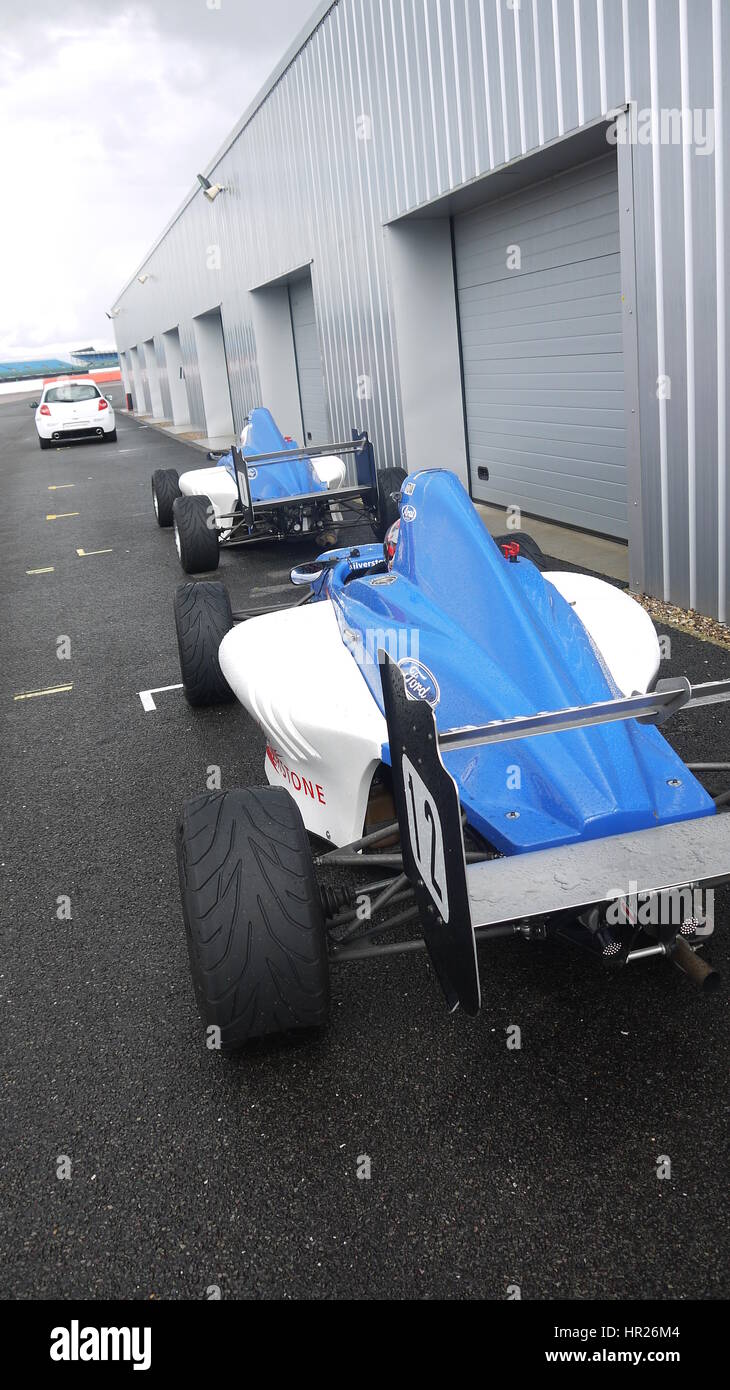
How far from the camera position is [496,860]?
234cm

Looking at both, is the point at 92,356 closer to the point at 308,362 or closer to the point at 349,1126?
the point at 308,362

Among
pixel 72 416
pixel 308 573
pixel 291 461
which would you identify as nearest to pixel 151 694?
pixel 308 573

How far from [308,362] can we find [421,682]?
1426cm

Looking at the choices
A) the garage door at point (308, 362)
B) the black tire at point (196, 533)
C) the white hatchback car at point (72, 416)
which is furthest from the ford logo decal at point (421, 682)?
the white hatchback car at point (72, 416)

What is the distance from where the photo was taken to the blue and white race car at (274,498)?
8133 millimetres

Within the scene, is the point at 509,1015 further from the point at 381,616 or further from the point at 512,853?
the point at 381,616

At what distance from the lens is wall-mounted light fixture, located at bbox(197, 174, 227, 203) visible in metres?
18.0

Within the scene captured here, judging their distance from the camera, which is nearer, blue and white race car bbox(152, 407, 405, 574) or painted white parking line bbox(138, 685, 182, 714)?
painted white parking line bbox(138, 685, 182, 714)

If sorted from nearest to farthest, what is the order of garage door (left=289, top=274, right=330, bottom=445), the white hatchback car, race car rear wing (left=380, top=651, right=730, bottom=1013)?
race car rear wing (left=380, top=651, right=730, bottom=1013) → garage door (left=289, top=274, right=330, bottom=445) → the white hatchback car

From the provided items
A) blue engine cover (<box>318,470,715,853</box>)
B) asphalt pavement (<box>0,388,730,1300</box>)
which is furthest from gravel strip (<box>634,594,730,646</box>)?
asphalt pavement (<box>0,388,730,1300</box>)

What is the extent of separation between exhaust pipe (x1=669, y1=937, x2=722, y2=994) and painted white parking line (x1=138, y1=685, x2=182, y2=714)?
3550 mm

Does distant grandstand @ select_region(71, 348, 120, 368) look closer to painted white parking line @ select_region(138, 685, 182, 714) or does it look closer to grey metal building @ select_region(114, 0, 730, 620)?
grey metal building @ select_region(114, 0, 730, 620)

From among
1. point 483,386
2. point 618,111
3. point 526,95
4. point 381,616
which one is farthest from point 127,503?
point 381,616

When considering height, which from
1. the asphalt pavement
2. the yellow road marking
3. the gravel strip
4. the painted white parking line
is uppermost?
the gravel strip
